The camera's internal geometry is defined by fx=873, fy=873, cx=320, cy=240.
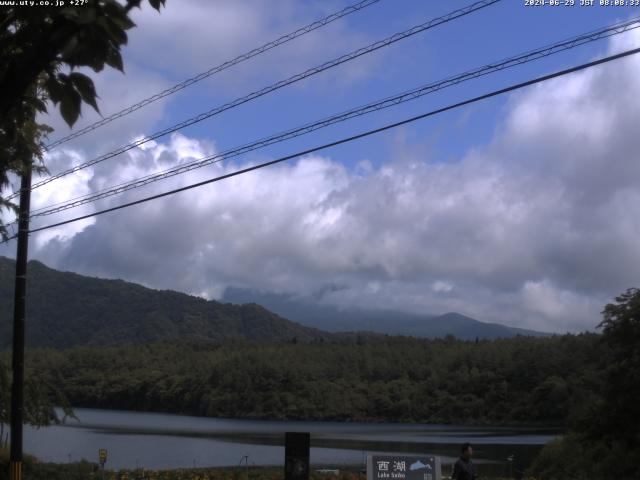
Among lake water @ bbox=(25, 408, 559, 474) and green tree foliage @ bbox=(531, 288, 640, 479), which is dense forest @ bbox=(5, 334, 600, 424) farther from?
green tree foliage @ bbox=(531, 288, 640, 479)

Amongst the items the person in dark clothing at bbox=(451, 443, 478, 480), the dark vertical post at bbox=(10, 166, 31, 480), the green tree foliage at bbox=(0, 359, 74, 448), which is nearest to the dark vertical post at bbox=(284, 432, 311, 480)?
the person in dark clothing at bbox=(451, 443, 478, 480)

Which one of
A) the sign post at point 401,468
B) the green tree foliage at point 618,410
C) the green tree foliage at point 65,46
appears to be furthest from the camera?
the green tree foliage at point 618,410

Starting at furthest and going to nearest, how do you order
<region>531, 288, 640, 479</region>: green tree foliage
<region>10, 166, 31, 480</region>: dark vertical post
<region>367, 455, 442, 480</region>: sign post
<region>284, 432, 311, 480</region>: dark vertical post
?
<region>531, 288, 640, 479</region>: green tree foliage < <region>10, 166, 31, 480</region>: dark vertical post < <region>367, 455, 442, 480</region>: sign post < <region>284, 432, 311, 480</region>: dark vertical post

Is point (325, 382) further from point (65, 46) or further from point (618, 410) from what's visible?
point (65, 46)

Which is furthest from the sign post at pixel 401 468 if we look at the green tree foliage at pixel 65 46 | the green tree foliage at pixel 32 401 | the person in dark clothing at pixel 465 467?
the green tree foliage at pixel 32 401

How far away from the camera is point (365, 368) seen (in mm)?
121250

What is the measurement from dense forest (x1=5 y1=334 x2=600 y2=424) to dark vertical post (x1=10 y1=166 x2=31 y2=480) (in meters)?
82.1

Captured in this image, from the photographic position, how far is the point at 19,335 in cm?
2000

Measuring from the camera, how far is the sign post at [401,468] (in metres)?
15.0

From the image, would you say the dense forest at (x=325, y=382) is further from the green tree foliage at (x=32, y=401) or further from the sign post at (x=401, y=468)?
the sign post at (x=401, y=468)

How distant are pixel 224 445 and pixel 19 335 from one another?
45.8 m

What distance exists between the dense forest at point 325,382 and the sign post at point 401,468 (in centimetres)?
8359

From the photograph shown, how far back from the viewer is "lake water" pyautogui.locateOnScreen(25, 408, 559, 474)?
49991 millimetres

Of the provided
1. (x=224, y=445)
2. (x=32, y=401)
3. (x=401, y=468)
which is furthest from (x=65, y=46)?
(x=224, y=445)
